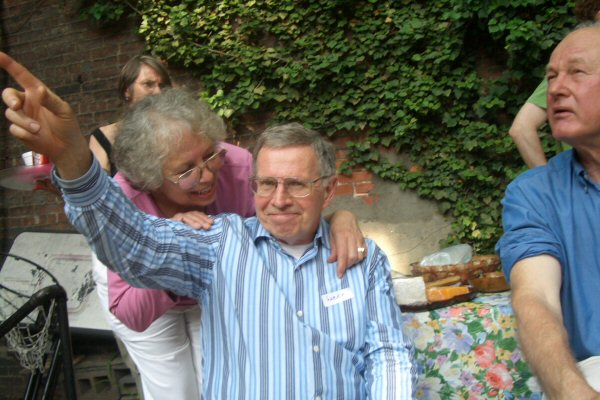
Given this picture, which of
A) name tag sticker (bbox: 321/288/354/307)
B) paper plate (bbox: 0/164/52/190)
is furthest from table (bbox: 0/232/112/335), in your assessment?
name tag sticker (bbox: 321/288/354/307)

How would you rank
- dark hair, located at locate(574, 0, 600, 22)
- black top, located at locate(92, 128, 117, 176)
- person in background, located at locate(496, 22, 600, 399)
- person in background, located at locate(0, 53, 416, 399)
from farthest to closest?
black top, located at locate(92, 128, 117, 176) < dark hair, located at locate(574, 0, 600, 22) < person in background, located at locate(0, 53, 416, 399) < person in background, located at locate(496, 22, 600, 399)

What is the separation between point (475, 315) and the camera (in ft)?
6.73

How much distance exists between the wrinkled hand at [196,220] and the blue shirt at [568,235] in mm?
836

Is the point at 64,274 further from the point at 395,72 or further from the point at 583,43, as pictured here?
the point at 583,43

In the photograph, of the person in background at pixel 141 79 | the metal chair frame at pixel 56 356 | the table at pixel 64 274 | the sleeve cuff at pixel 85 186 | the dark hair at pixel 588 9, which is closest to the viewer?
the sleeve cuff at pixel 85 186

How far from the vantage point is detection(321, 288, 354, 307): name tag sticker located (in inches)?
65.4

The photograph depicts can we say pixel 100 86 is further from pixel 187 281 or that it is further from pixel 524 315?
pixel 524 315

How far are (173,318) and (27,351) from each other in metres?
1.26

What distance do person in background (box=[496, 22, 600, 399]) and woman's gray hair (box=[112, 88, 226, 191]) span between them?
960 mm

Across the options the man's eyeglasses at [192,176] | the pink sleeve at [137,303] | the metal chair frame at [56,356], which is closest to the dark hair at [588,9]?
the man's eyeglasses at [192,176]

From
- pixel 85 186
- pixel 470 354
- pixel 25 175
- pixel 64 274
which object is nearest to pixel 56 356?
pixel 25 175

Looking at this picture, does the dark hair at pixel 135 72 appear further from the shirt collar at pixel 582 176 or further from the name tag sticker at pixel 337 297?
the shirt collar at pixel 582 176

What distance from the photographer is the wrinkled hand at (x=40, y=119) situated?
1.04 meters

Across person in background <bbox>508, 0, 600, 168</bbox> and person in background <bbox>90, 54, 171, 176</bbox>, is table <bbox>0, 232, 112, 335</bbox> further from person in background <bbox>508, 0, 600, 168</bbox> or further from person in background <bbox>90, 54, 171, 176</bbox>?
person in background <bbox>508, 0, 600, 168</bbox>
